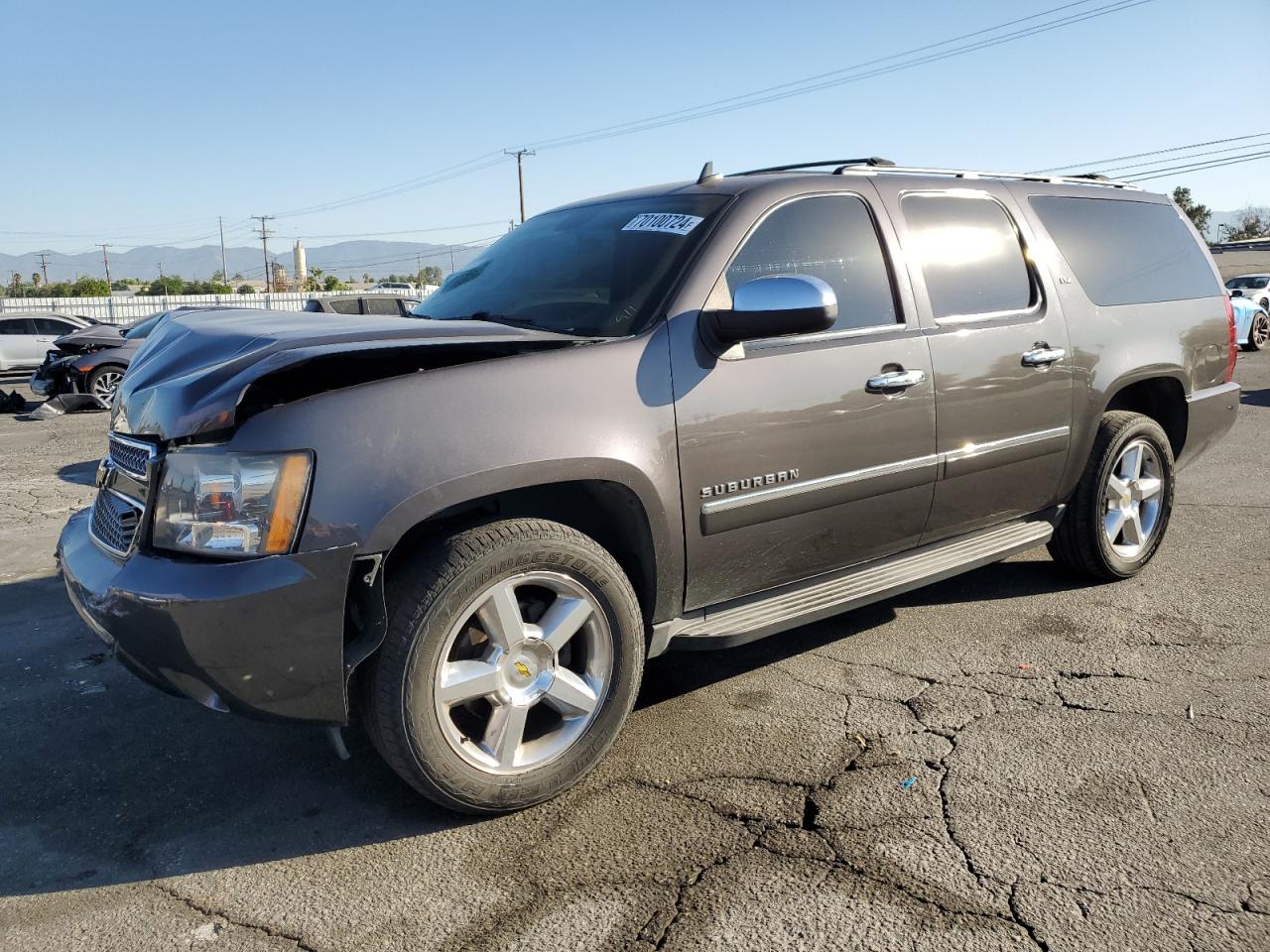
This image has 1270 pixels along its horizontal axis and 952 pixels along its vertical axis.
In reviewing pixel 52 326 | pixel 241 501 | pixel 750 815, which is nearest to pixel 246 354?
pixel 241 501

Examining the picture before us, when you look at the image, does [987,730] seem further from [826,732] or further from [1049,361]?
[1049,361]

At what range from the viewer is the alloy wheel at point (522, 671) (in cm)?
275

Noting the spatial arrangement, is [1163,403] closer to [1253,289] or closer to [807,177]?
[807,177]

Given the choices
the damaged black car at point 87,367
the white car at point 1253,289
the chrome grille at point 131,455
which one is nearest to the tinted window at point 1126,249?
the chrome grille at point 131,455

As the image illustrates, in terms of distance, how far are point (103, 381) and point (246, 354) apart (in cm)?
1357

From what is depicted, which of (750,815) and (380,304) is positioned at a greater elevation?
(380,304)

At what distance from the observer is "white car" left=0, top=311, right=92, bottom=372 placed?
63.8 ft

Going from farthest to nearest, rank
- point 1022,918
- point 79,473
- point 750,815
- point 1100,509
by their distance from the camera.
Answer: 1. point 79,473
2. point 1100,509
3. point 750,815
4. point 1022,918

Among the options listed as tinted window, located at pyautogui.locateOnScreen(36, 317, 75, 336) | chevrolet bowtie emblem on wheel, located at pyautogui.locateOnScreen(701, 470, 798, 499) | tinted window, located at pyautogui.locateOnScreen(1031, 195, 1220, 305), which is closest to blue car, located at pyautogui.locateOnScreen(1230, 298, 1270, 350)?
tinted window, located at pyautogui.locateOnScreen(1031, 195, 1220, 305)

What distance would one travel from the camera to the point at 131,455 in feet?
9.57

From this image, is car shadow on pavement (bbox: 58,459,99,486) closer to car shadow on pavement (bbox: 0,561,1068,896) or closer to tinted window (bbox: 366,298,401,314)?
car shadow on pavement (bbox: 0,561,1068,896)

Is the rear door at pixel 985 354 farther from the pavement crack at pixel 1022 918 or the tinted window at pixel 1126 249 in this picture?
the pavement crack at pixel 1022 918

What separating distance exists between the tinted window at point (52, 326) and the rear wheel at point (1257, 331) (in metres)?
23.5

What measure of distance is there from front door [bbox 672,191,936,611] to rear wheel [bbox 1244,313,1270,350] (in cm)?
1879
